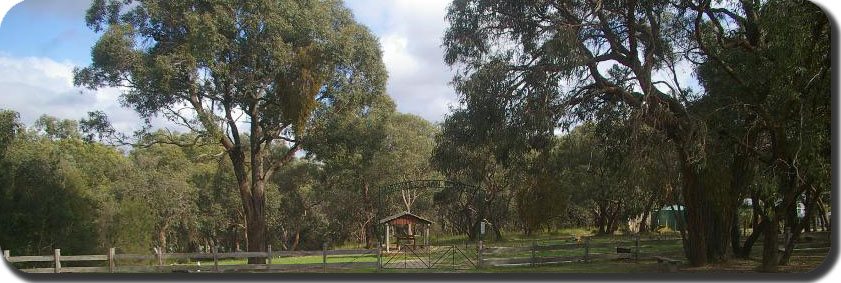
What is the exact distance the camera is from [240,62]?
18656 mm

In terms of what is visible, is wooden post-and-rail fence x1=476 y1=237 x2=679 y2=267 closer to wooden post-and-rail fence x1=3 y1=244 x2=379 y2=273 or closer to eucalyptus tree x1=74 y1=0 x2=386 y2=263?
wooden post-and-rail fence x1=3 y1=244 x2=379 y2=273

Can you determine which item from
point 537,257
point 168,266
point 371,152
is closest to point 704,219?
point 537,257

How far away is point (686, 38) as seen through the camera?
1484cm

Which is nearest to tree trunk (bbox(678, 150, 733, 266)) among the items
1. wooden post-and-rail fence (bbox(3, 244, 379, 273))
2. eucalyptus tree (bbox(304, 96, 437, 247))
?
wooden post-and-rail fence (bbox(3, 244, 379, 273))

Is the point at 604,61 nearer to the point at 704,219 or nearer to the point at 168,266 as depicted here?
the point at 704,219

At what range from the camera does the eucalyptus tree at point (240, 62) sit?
1770 centimetres

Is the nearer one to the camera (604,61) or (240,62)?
(604,61)

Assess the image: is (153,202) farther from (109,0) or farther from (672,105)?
(672,105)

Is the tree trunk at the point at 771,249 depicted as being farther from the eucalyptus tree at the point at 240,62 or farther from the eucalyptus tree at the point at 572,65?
the eucalyptus tree at the point at 240,62

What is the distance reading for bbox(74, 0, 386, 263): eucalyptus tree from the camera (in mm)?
17703

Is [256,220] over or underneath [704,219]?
over

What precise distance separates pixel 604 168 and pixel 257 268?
353 inches

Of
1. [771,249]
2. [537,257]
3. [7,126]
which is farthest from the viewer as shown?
[7,126]

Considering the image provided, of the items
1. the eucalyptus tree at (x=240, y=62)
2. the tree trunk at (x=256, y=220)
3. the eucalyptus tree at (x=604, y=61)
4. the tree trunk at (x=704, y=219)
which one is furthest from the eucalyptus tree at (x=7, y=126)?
the tree trunk at (x=704, y=219)
